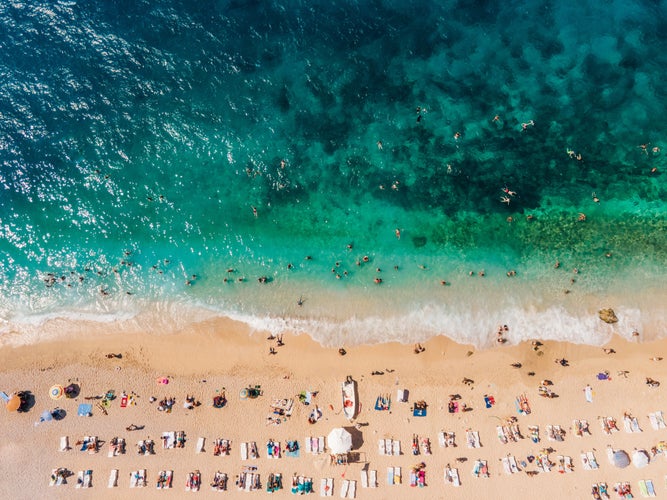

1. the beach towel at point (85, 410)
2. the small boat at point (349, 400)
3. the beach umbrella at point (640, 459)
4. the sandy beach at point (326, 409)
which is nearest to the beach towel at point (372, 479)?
the sandy beach at point (326, 409)

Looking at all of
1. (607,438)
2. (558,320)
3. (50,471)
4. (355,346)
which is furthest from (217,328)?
(607,438)

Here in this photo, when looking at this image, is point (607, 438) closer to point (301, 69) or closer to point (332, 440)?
point (332, 440)

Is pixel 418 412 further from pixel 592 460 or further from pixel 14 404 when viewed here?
pixel 14 404

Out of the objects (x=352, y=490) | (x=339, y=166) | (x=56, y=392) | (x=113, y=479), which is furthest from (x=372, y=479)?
(x=339, y=166)

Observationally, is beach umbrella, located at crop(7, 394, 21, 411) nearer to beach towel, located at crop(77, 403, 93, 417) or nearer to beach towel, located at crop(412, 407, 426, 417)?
beach towel, located at crop(77, 403, 93, 417)

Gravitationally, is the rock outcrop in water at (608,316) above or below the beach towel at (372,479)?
above

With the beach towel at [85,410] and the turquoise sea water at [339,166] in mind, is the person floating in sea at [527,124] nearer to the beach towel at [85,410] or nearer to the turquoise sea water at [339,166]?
the turquoise sea water at [339,166]
